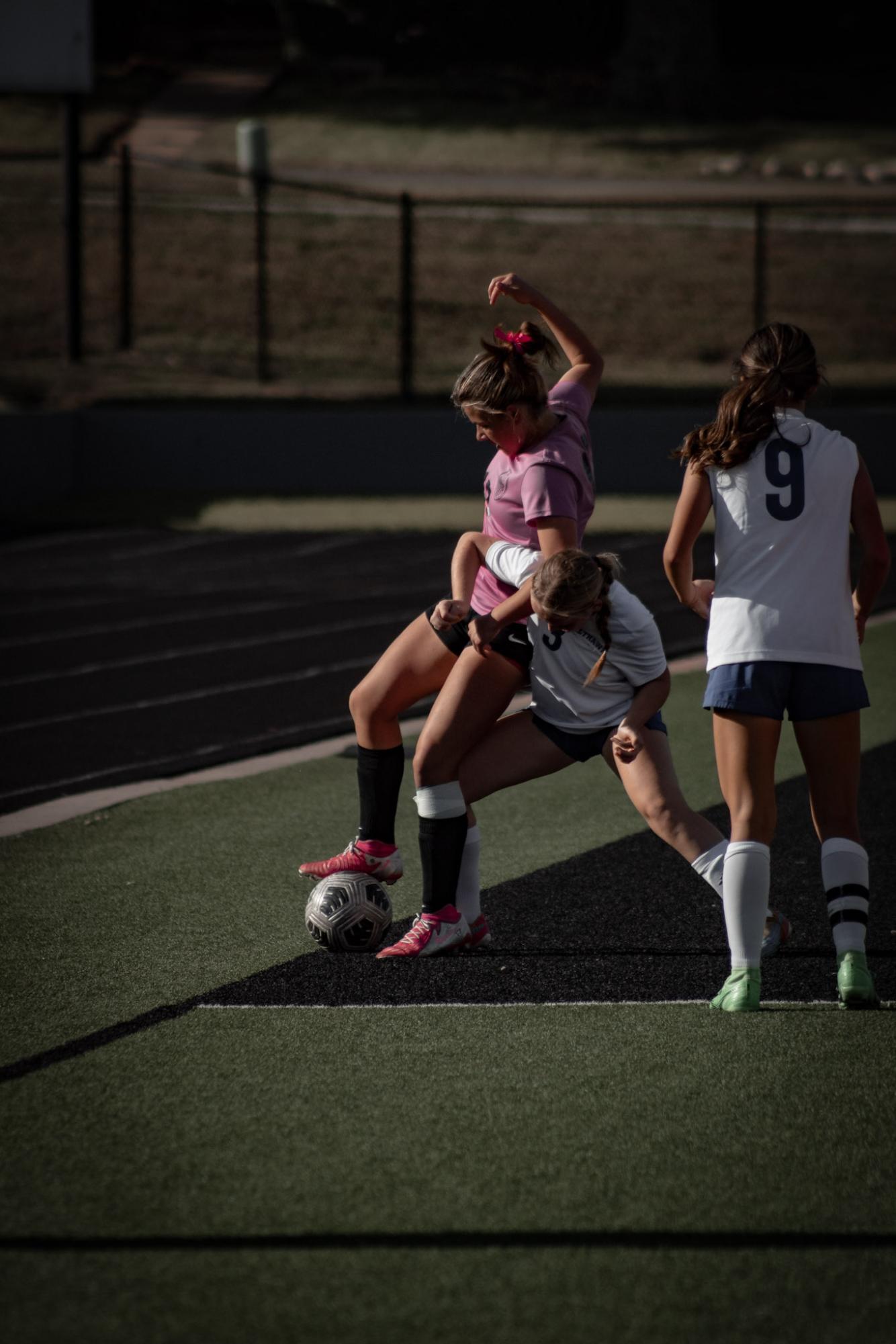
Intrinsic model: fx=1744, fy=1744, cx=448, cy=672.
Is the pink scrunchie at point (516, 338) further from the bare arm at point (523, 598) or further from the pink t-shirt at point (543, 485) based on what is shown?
the bare arm at point (523, 598)

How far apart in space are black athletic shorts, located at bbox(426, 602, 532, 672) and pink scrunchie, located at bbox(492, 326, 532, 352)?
85 cm

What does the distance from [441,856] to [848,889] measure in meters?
1.21

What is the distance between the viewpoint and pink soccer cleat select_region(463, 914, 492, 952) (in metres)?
5.45

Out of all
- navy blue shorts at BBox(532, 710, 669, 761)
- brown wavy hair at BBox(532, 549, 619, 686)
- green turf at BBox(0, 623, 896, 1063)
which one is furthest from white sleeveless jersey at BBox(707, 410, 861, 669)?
green turf at BBox(0, 623, 896, 1063)

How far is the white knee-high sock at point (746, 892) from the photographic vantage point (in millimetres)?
4656

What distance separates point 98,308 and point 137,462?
34.2 feet

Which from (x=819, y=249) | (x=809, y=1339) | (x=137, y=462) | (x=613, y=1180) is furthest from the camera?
(x=819, y=249)

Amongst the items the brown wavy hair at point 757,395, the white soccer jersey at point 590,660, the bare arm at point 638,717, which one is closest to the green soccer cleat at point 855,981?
the bare arm at point 638,717

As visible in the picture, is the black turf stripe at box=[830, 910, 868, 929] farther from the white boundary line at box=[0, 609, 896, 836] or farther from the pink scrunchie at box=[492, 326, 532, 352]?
the white boundary line at box=[0, 609, 896, 836]

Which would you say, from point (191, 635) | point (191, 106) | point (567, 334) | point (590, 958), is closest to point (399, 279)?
point (191, 106)

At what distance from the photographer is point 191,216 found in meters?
32.6

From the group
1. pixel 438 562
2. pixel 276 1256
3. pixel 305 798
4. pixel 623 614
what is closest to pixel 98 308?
pixel 438 562

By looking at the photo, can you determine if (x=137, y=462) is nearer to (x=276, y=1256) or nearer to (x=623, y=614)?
(x=623, y=614)

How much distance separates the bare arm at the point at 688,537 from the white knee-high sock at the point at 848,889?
740 millimetres
